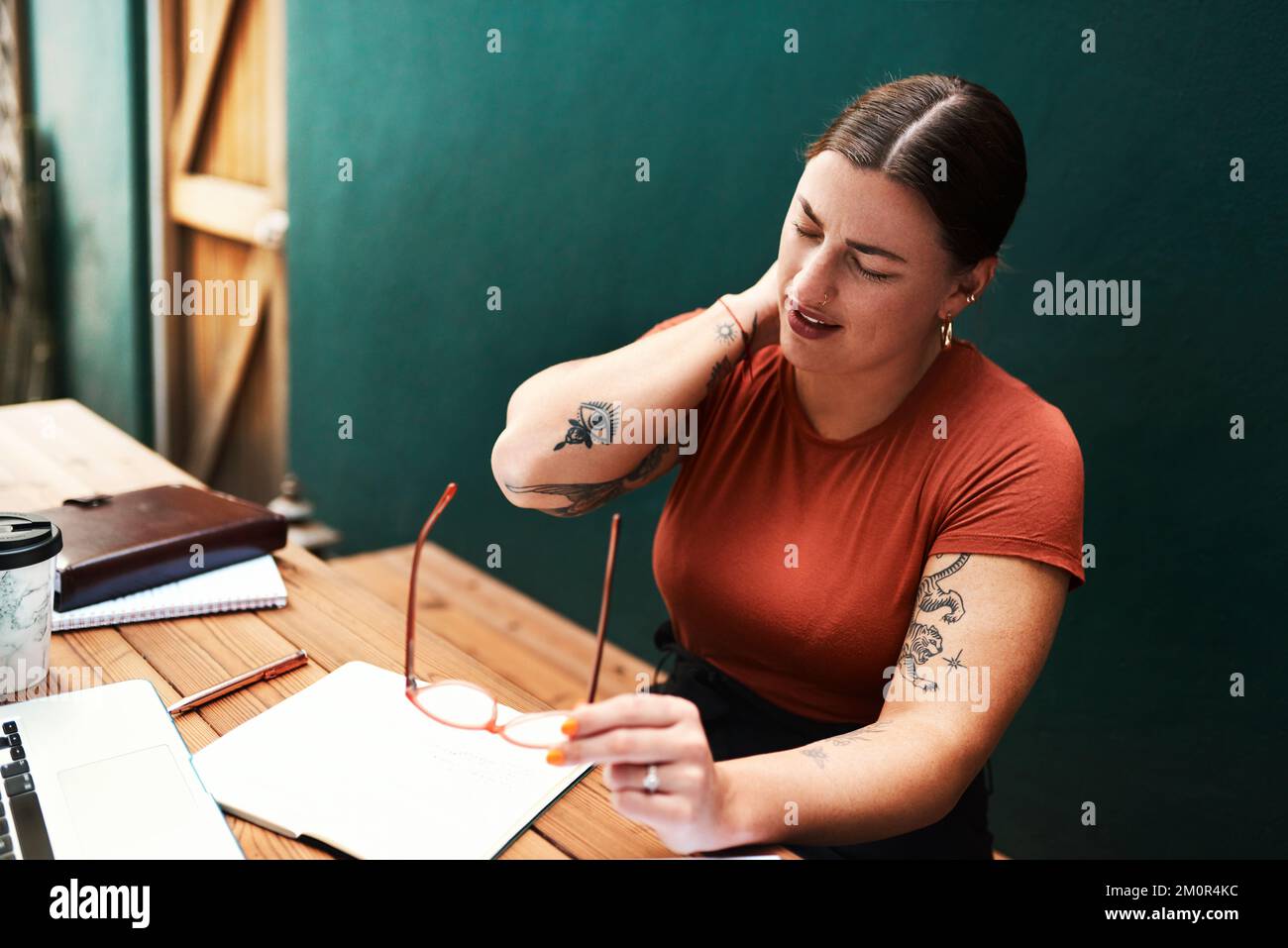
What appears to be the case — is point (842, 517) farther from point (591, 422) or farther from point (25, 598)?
point (25, 598)

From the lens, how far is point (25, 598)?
1.05m

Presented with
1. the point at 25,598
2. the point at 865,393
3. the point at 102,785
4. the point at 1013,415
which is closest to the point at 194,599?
the point at 25,598

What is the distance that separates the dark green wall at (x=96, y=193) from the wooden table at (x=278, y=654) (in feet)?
8.95

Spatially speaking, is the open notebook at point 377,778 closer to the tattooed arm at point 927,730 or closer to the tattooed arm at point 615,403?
the tattooed arm at point 927,730

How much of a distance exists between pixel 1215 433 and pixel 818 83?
0.99 m

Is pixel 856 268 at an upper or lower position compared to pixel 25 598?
upper

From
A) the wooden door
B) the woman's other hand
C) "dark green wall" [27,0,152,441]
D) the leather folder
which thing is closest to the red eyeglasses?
the woman's other hand

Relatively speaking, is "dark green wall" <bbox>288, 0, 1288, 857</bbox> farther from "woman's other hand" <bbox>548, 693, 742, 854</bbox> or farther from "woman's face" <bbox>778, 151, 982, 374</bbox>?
"woman's other hand" <bbox>548, 693, 742, 854</bbox>

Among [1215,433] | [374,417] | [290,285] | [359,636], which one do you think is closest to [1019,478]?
[1215,433]

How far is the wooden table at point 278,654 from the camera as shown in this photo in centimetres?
92

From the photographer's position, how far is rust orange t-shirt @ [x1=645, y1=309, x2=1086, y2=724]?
1222 mm

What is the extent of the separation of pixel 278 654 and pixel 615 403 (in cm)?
52
